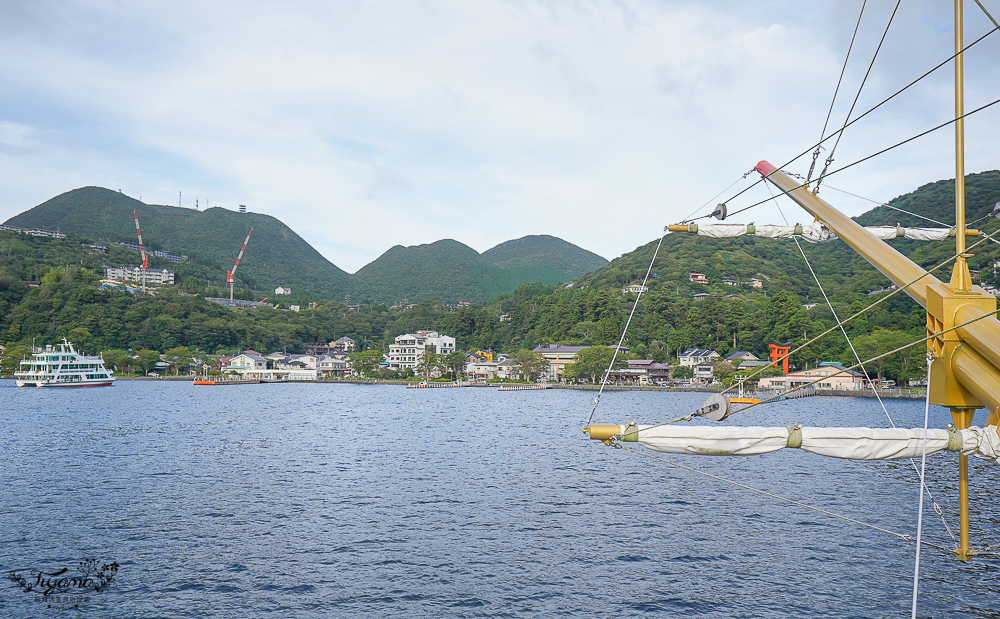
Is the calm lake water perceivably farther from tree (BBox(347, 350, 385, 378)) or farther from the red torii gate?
tree (BBox(347, 350, 385, 378))

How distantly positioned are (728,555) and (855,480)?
13429 mm

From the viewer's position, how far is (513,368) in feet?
412

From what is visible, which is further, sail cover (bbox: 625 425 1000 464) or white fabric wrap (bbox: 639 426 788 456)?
white fabric wrap (bbox: 639 426 788 456)

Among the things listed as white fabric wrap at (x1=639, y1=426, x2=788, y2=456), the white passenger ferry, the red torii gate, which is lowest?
the white passenger ferry

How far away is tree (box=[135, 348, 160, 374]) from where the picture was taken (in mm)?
127688

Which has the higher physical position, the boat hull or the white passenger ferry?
the white passenger ferry

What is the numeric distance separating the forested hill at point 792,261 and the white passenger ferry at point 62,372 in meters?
112

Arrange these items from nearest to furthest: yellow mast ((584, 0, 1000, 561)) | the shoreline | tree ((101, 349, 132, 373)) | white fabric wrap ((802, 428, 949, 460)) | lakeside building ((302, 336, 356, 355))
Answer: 1. yellow mast ((584, 0, 1000, 561))
2. white fabric wrap ((802, 428, 949, 460))
3. the shoreline
4. tree ((101, 349, 132, 373))
5. lakeside building ((302, 336, 356, 355))

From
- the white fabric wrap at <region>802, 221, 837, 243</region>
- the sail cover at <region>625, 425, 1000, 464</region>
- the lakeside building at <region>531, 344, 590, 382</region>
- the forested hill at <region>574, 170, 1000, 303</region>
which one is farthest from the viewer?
the lakeside building at <region>531, 344, 590, 382</region>

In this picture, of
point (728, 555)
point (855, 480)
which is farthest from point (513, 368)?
point (728, 555)

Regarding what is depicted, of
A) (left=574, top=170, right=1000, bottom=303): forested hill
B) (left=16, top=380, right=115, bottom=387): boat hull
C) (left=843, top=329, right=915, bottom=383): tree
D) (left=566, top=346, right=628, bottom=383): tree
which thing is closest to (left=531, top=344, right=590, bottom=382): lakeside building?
(left=566, top=346, right=628, bottom=383): tree

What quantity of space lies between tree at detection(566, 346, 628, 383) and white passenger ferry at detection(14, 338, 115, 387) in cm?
7935

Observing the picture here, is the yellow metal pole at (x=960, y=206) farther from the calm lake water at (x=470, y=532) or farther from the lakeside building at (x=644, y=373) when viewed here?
the lakeside building at (x=644, y=373)

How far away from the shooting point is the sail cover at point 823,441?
8.14 meters
